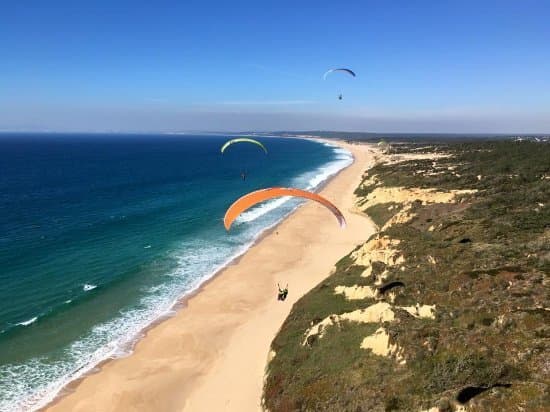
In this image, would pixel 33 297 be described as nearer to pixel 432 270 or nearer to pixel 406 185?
pixel 432 270

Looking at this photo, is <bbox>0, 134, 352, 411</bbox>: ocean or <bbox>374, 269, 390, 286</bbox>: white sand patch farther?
<bbox>0, 134, 352, 411</bbox>: ocean

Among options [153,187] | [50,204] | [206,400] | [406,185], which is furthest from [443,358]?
[153,187]

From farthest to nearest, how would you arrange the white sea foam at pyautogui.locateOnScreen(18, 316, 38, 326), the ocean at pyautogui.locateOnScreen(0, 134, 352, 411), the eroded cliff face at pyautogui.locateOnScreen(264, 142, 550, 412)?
the white sea foam at pyautogui.locateOnScreen(18, 316, 38, 326) → the ocean at pyautogui.locateOnScreen(0, 134, 352, 411) → the eroded cliff face at pyautogui.locateOnScreen(264, 142, 550, 412)

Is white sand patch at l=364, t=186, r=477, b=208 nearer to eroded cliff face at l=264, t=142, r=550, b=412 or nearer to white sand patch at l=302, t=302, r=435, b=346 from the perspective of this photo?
eroded cliff face at l=264, t=142, r=550, b=412

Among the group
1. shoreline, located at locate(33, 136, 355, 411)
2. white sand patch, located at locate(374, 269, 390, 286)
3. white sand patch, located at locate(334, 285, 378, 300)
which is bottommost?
shoreline, located at locate(33, 136, 355, 411)

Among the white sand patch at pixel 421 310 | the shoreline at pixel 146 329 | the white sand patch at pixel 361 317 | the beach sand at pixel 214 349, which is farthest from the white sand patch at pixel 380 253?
the shoreline at pixel 146 329

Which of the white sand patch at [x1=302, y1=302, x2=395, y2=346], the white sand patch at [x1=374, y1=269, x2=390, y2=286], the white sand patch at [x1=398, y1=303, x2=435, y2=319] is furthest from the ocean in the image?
the white sand patch at [x1=398, y1=303, x2=435, y2=319]
